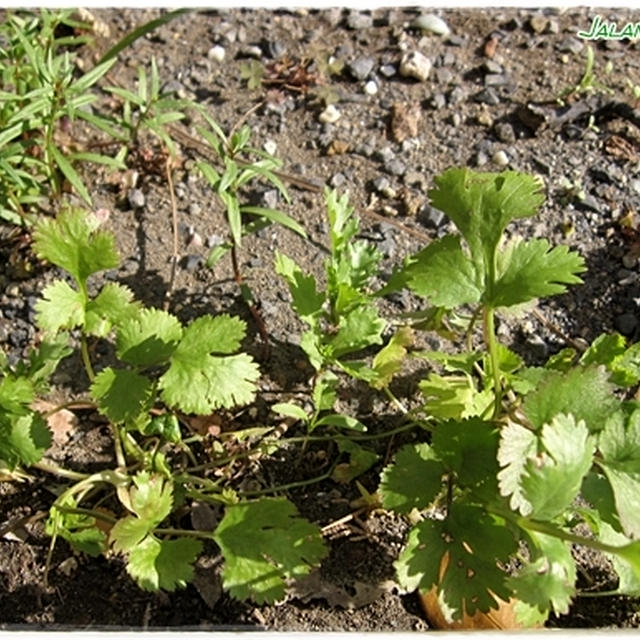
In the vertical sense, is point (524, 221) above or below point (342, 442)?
above

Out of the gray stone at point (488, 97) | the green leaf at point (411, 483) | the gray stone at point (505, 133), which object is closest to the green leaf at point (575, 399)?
the green leaf at point (411, 483)

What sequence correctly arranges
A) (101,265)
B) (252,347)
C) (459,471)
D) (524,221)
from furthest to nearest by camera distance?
(524,221) → (252,347) → (101,265) → (459,471)

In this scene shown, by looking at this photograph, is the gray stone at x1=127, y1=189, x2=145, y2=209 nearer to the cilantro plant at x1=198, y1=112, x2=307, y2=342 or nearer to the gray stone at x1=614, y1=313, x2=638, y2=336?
the cilantro plant at x1=198, y1=112, x2=307, y2=342

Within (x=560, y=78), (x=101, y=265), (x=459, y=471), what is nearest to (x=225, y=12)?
(x=560, y=78)

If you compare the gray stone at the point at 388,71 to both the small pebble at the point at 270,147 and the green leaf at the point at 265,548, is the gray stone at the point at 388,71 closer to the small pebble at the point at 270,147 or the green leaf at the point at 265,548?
the small pebble at the point at 270,147

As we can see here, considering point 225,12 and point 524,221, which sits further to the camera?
point 225,12

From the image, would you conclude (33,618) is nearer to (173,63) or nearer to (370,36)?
(173,63)

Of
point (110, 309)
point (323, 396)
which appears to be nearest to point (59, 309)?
point (110, 309)

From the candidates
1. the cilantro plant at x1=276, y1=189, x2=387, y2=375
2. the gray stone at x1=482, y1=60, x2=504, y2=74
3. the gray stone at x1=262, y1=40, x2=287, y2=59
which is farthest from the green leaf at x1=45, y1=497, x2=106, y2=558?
the gray stone at x1=482, y1=60, x2=504, y2=74
